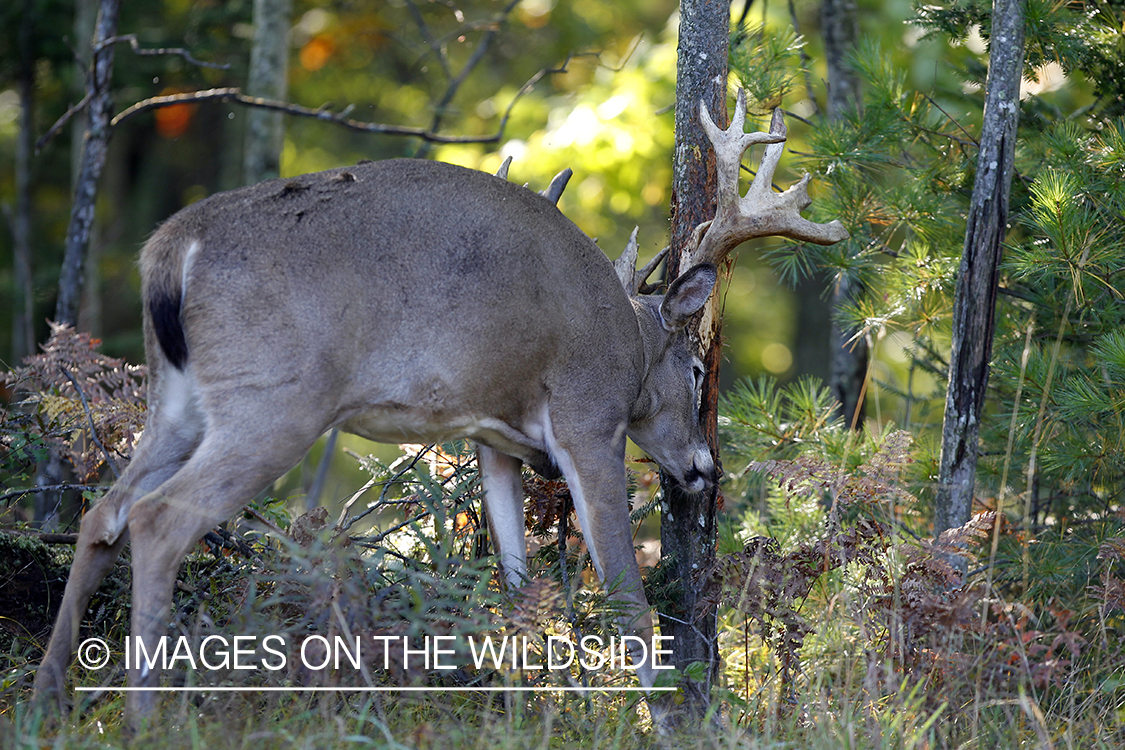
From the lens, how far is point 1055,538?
18.5 ft

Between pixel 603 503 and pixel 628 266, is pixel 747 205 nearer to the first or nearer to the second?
pixel 628 266

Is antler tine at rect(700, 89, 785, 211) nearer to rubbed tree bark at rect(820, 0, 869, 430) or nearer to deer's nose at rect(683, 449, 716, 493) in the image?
deer's nose at rect(683, 449, 716, 493)

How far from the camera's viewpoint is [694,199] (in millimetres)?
5211

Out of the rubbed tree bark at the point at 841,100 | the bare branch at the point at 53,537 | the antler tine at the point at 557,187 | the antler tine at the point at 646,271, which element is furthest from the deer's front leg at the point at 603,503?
the rubbed tree bark at the point at 841,100

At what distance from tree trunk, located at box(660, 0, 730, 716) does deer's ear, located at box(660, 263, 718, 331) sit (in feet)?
0.78

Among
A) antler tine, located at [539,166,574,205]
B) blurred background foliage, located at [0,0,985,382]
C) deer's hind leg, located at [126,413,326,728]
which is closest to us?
deer's hind leg, located at [126,413,326,728]

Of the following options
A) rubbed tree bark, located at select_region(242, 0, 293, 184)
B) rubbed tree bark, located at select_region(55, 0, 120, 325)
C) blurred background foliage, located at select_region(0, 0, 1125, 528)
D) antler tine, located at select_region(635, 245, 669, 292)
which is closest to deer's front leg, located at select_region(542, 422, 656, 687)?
antler tine, located at select_region(635, 245, 669, 292)

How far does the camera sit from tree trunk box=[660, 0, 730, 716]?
5129 millimetres

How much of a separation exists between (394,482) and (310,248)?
146cm

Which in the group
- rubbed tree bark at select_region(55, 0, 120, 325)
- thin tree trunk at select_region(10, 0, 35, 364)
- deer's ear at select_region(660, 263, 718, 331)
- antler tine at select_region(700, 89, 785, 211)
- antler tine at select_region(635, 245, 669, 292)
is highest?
thin tree trunk at select_region(10, 0, 35, 364)

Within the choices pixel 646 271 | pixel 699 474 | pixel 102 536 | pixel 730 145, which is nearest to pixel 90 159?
pixel 102 536

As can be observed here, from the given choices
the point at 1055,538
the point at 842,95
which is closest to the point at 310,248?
the point at 1055,538

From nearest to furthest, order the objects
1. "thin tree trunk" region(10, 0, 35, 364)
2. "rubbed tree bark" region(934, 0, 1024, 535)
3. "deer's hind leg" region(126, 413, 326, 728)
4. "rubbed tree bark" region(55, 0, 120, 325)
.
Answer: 1. "deer's hind leg" region(126, 413, 326, 728)
2. "rubbed tree bark" region(934, 0, 1024, 535)
3. "rubbed tree bark" region(55, 0, 120, 325)
4. "thin tree trunk" region(10, 0, 35, 364)

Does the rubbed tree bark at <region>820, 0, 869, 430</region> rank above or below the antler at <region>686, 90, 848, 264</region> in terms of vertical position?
above
